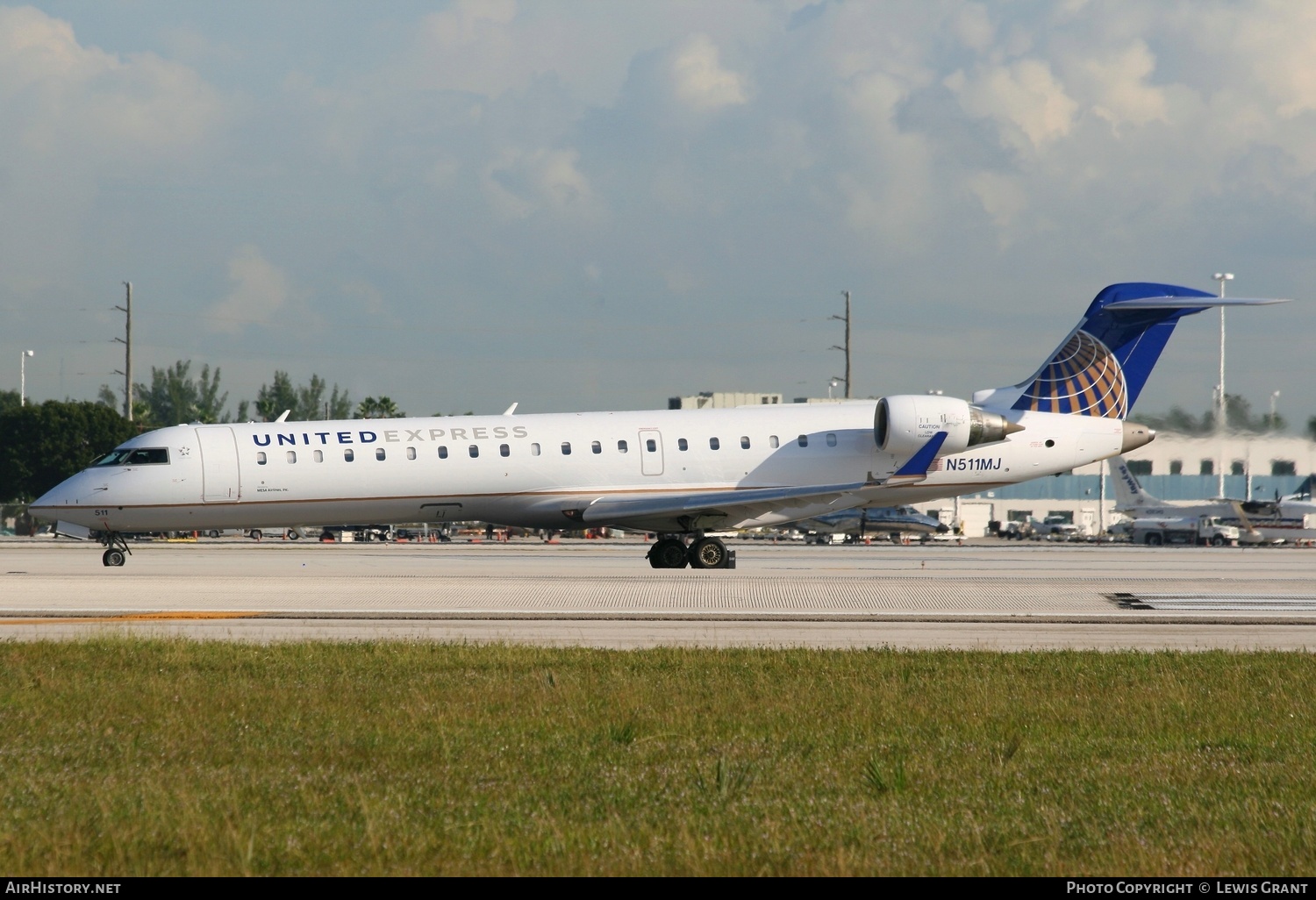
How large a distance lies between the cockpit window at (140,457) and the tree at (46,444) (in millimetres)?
53514

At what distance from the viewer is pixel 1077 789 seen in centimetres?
770

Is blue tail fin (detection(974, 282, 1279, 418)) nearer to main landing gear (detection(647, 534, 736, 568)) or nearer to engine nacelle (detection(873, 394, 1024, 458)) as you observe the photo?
engine nacelle (detection(873, 394, 1024, 458))

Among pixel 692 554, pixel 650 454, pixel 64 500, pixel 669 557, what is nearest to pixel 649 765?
pixel 692 554

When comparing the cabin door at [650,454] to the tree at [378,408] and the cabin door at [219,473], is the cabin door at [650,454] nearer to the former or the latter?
the cabin door at [219,473]

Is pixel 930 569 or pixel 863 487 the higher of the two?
pixel 863 487

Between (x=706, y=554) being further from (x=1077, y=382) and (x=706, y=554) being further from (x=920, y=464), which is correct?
(x=1077, y=382)

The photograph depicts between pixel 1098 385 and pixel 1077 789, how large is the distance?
26692 millimetres

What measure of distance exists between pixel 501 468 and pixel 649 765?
837 inches

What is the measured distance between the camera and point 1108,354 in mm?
32844

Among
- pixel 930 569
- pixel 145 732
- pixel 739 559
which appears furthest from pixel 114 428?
pixel 145 732

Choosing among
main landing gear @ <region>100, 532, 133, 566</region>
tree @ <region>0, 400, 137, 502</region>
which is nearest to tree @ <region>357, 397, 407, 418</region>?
tree @ <region>0, 400, 137, 502</region>

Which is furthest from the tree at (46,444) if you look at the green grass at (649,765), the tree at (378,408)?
the green grass at (649,765)

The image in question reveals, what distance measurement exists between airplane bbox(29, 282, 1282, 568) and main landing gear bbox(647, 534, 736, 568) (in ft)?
0.13

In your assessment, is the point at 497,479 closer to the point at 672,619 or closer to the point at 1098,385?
the point at 672,619
